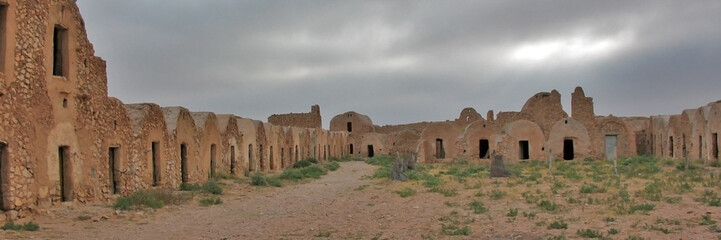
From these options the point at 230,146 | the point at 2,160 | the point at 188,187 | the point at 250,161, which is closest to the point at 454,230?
the point at 2,160

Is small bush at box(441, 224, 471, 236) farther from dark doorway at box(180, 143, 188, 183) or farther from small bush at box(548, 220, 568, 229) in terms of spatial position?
dark doorway at box(180, 143, 188, 183)

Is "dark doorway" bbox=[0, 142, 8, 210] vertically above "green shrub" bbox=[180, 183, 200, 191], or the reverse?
"dark doorway" bbox=[0, 142, 8, 210]

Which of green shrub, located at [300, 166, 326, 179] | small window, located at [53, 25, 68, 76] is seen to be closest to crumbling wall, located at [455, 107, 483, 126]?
green shrub, located at [300, 166, 326, 179]

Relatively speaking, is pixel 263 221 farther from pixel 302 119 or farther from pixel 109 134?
pixel 302 119

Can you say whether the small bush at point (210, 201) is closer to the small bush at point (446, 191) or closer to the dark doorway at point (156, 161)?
the dark doorway at point (156, 161)

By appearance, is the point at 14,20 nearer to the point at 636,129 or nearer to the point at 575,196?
the point at 575,196

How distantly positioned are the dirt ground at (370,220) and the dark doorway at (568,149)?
17555 mm

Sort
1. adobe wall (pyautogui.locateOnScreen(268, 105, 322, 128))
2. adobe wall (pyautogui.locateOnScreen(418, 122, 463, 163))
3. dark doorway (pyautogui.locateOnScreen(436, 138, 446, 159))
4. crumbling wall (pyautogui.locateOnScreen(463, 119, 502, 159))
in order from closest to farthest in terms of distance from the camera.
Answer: crumbling wall (pyautogui.locateOnScreen(463, 119, 502, 159)) → adobe wall (pyautogui.locateOnScreen(418, 122, 463, 163)) → dark doorway (pyautogui.locateOnScreen(436, 138, 446, 159)) → adobe wall (pyautogui.locateOnScreen(268, 105, 322, 128))

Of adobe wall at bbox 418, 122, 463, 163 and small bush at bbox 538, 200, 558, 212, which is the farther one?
adobe wall at bbox 418, 122, 463, 163

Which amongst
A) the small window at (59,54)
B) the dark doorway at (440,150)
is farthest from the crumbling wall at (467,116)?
the small window at (59,54)

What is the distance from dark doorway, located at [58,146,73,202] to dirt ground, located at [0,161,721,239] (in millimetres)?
389

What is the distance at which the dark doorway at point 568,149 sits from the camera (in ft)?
104

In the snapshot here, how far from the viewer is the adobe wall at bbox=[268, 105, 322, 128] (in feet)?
170

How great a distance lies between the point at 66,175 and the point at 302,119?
4028 centimetres
